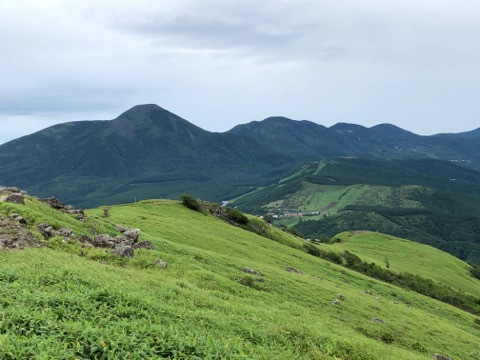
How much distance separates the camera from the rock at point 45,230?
31.3 metres

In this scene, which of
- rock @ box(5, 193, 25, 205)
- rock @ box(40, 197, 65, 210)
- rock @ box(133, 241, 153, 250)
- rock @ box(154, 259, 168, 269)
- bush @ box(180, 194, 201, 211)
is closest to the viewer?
rock @ box(154, 259, 168, 269)

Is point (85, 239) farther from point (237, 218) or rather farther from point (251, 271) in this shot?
point (237, 218)

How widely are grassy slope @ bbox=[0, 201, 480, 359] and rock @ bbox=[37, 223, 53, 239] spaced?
2650 millimetres

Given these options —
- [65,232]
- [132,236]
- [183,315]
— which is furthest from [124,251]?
[183,315]

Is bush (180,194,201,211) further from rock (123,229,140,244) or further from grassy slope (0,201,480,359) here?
rock (123,229,140,244)

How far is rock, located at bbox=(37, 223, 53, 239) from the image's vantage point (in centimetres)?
3134

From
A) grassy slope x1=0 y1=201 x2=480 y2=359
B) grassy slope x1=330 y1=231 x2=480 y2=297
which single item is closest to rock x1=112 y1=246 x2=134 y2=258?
grassy slope x1=0 y1=201 x2=480 y2=359

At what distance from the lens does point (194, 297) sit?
2452 centimetres

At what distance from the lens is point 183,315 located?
19.8 m

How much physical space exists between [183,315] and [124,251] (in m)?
13.8

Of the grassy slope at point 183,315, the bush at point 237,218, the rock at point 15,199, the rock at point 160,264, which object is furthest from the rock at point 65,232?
the bush at point 237,218

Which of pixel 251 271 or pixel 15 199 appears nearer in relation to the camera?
pixel 15 199

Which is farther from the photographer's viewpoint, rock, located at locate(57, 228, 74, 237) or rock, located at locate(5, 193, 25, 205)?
rock, located at locate(5, 193, 25, 205)

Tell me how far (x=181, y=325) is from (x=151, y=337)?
2.90 metres
